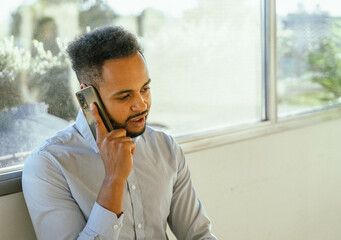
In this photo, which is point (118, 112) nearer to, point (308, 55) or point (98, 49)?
point (98, 49)

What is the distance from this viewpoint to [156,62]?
6.93 feet

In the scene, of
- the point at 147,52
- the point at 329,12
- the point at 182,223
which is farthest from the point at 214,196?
the point at 329,12

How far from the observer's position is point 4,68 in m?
1.59

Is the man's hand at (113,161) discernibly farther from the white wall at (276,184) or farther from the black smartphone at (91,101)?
the white wall at (276,184)

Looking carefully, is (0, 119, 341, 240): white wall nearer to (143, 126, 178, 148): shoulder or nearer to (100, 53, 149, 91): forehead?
(143, 126, 178, 148): shoulder

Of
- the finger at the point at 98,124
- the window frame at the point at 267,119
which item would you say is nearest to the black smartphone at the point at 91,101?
the finger at the point at 98,124

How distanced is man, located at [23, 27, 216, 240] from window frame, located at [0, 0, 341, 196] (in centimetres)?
58

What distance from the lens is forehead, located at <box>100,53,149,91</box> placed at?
Result: 1.45 metres

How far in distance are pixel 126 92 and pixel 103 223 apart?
392 millimetres

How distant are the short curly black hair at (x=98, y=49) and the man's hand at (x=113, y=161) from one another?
0.10 metres

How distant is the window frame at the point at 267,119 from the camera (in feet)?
7.30

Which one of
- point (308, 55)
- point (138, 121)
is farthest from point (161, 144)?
point (308, 55)

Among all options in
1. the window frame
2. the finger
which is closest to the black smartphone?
the finger

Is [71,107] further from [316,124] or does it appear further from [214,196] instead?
[316,124]
